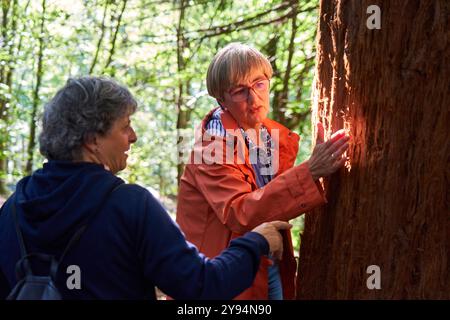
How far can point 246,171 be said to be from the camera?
8.80 feet

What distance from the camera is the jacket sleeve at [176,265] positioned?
1.92 metres

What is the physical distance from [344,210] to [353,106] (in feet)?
1.48

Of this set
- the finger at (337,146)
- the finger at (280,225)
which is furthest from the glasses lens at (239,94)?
the finger at (280,225)

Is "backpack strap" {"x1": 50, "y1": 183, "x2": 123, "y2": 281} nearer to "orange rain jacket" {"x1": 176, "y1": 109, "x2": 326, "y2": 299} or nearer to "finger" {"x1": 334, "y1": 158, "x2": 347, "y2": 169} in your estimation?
"orange rain jacket" {"x1": 176, "y1": 109, "x2": 326, "y2": 299}

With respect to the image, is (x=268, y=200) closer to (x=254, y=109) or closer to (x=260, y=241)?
(x=260, y=241)

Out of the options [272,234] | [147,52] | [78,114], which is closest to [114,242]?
[78,114]

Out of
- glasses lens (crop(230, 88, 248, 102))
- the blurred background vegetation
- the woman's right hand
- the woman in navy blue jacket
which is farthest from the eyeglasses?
the blurred background vegetation

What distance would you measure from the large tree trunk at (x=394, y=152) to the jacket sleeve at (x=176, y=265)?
0.76 m

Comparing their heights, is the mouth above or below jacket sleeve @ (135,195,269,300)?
above

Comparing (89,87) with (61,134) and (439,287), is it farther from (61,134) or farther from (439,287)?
(439,287)

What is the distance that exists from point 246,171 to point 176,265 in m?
0.85

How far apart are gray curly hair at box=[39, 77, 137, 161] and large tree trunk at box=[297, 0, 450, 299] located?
1.05 meters

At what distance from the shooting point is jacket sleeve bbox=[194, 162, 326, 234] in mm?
2488

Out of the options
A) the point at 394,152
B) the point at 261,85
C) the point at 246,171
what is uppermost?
the point at 261,85
